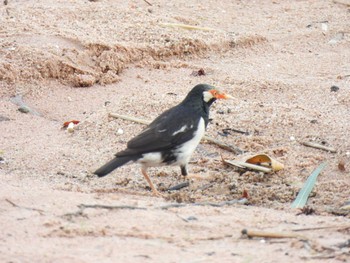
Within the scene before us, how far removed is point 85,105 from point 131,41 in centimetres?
144

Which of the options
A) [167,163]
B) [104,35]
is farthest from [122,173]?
[104,35]

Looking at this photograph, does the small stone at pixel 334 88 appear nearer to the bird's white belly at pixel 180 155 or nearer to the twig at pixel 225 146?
the twig at pixel 225 146

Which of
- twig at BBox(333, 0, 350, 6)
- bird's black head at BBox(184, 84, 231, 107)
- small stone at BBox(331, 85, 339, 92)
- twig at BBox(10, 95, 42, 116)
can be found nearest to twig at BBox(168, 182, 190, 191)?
bird's black head at BBox(184, 84, 231, 107)

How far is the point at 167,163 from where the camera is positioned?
716 centimetres

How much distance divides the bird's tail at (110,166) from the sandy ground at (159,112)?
140mm

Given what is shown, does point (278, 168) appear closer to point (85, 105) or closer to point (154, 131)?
point (154, 131)

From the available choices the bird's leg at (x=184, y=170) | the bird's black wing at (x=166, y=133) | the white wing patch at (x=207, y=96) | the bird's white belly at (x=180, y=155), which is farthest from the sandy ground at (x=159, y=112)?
the white wing patch at (x=207, y=96)

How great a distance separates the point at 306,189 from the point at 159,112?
2259mm

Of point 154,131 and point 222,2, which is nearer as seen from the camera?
point 154,131

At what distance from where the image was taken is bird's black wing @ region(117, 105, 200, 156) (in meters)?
6.97

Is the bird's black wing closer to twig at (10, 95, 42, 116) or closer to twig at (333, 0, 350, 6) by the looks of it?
twig at (10, 95, 42, 116)

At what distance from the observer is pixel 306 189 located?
269 inches

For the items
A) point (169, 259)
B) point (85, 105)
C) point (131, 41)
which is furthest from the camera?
point (131, 41)

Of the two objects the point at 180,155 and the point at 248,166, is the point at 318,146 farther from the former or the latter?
the point at 180,155
